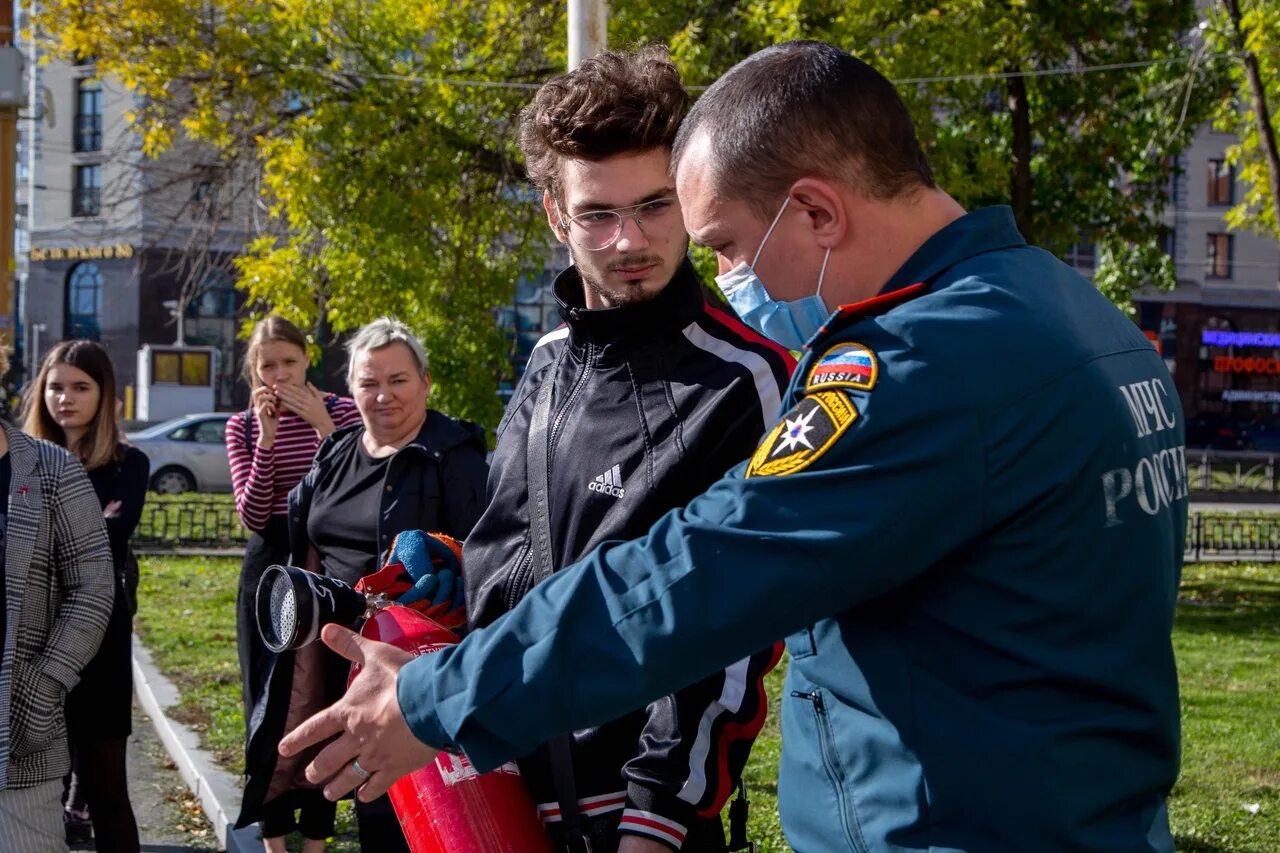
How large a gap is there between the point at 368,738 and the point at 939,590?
75 cm

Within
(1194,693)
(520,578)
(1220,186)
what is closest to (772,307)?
(520,578)

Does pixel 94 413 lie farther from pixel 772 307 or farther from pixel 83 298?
pixel 83 298

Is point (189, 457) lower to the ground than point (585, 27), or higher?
lower

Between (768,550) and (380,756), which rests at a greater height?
(768,550)

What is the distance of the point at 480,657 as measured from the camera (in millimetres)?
1699

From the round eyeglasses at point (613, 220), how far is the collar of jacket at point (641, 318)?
11 cm

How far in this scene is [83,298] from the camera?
145 ft

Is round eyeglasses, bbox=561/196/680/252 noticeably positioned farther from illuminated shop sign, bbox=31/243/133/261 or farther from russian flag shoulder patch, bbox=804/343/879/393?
illuminated shop sign, bbox=31/243/133/261

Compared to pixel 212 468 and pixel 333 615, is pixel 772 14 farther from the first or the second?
pixel 212 468

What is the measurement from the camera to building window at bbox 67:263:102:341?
43781 millimetres

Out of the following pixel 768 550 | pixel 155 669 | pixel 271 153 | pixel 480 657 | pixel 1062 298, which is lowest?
pixel 155 669

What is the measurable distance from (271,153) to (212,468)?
13028mm

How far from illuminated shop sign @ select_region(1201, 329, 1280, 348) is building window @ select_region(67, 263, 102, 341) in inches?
1395

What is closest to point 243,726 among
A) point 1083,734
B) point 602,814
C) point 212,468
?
point 602,814
